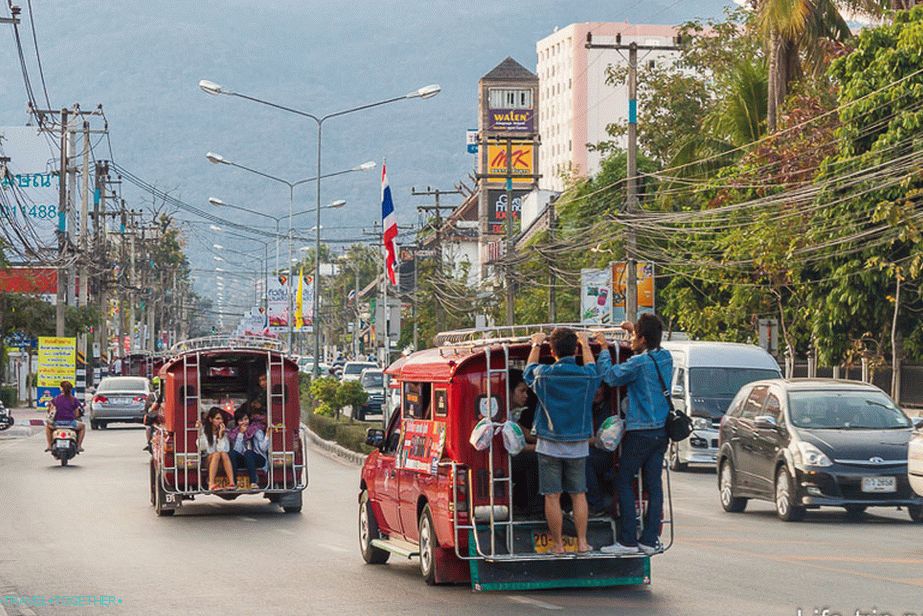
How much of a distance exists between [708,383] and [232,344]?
36.9 ft

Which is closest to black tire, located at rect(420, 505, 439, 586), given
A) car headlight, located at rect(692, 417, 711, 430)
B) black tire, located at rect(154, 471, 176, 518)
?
black tire, located at rect(154, 471, 176, 518)

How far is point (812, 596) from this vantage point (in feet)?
40.8

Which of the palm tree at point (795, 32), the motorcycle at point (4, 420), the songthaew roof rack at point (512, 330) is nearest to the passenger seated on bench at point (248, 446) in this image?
the songthaew roof rack at point (512, 330)

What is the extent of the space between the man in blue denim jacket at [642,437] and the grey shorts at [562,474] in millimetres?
449

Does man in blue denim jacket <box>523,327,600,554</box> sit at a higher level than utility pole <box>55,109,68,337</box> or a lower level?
lower

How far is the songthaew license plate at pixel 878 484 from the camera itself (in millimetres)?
19453

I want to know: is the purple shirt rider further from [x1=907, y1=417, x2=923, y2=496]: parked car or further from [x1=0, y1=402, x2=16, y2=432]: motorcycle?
[x1=907, y1=417, x2=923, y2=496]: parked car

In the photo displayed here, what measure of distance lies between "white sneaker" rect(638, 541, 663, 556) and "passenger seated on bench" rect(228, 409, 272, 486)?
9.22 metres

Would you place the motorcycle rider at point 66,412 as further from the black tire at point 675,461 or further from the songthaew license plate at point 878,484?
the songthaew license plate at point 878,484

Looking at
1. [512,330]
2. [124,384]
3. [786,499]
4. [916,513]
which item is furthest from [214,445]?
[124,384]

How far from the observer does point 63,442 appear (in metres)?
31.9

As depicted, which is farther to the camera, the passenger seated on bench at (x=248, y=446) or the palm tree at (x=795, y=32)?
the palm tree at (x=795, y=32)

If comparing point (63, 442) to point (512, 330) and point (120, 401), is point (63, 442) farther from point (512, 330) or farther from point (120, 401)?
point (512, 330)

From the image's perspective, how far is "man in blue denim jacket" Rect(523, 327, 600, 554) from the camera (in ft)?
41.7
